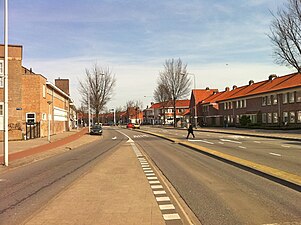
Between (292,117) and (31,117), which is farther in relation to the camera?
(292,117)

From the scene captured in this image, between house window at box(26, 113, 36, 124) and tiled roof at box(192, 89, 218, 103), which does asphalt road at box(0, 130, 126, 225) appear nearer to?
house window at box(26, 113, 36, 124)

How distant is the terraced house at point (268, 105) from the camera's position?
48719 mm

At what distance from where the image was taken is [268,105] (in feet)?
185

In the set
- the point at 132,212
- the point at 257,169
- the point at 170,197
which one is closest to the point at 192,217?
the point at 132,212

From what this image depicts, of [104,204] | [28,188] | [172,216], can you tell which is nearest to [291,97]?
[28,188]

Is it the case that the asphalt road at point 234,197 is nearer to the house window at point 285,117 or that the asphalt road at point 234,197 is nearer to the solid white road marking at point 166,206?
the solid white road marking at point 166,206

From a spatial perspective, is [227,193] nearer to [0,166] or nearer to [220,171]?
[220,171]

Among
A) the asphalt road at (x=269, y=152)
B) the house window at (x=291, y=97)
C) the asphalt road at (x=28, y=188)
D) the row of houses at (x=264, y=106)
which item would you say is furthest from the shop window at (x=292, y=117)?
the asphalt road at (x=28, y=188)

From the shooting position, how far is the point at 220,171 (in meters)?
12.4

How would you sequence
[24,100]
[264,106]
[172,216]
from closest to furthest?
1. [172,216]
2. [24,100]
3. [264,106]

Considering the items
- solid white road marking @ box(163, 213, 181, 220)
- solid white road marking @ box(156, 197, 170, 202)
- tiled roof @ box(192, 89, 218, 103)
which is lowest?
solid white road marking @ box(156, 197, 170, 202)

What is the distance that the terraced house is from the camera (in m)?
48.7

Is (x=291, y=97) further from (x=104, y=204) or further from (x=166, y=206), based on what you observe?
(x=104, y=204)

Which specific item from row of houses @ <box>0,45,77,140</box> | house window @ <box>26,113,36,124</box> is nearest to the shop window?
row of houses @ <box>0,45,77,140</box>
